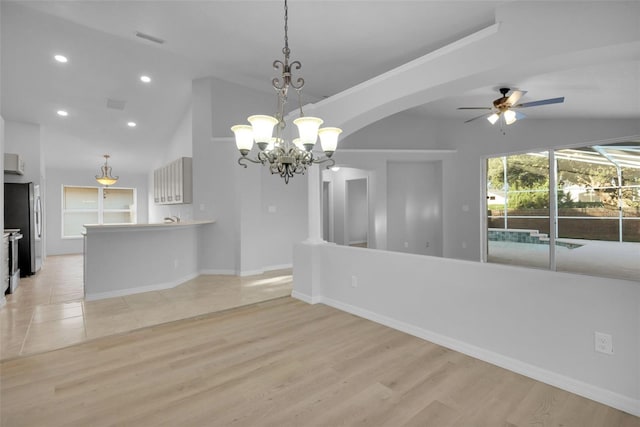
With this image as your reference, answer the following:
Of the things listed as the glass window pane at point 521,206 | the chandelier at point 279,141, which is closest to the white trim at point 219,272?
the chandelier at point 279,141

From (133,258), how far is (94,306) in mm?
769

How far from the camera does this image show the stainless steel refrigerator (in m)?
5.46

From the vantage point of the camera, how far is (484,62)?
2.41m

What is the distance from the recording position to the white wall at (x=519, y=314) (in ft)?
6.30

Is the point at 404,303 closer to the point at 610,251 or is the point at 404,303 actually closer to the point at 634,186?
the point at 634,186

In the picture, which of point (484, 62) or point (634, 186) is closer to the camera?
point (484, 62)

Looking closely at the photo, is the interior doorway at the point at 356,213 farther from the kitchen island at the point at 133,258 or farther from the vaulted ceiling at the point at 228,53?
the kitchen island at the point at 133,258

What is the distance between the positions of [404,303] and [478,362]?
0.81m

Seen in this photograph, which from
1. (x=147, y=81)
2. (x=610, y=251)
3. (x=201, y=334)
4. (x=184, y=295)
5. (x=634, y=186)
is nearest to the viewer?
(x=201, y=334)

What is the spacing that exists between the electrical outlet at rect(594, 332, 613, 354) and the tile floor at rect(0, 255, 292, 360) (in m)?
3.28

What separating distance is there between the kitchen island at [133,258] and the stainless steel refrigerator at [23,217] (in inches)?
104

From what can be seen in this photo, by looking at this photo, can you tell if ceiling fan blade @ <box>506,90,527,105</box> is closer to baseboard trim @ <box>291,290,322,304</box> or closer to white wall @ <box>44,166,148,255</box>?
baseboard trim @ <box>291,290,322,304</box>

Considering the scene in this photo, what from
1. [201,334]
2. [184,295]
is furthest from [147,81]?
[201,334]

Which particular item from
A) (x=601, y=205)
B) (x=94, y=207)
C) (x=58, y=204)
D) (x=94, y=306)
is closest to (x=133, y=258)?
(x=94, y=306)
